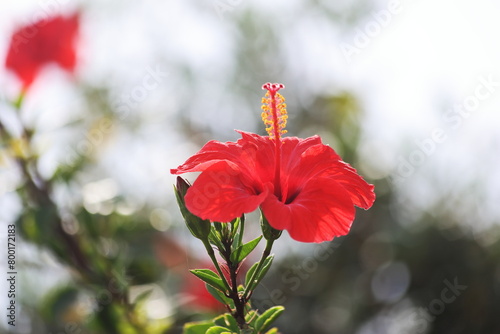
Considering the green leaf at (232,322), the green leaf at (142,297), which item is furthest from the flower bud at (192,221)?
the green leaf at (142,297)

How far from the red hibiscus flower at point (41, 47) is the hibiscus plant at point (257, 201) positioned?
3.21 feet

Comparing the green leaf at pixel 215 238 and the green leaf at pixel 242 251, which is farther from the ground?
the green leaf at pixel 215 238

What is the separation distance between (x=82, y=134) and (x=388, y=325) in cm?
113

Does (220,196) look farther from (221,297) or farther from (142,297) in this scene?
(142,297)

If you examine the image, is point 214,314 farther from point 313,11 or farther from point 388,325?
point 313,11

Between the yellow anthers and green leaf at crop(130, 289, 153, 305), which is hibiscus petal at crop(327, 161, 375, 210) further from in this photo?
green leaf at crop(130, 289, 153, 305)

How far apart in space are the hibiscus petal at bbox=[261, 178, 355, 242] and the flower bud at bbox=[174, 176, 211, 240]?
0.08m

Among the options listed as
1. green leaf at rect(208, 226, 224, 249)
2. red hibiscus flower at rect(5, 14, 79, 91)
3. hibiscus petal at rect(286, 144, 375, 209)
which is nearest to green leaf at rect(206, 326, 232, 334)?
green leaf at rect(208, 226, 224, 249)

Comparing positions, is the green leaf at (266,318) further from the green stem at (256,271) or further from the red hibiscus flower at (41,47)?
the red hibiscus flower at (41,47)

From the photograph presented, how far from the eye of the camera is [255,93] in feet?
6.83

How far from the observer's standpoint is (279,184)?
82cm

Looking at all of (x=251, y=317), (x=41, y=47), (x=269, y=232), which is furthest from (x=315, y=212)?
(x=41, y=47)

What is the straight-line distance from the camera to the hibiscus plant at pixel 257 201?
0.69 metres

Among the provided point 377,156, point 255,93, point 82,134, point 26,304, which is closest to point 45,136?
point 82,134
